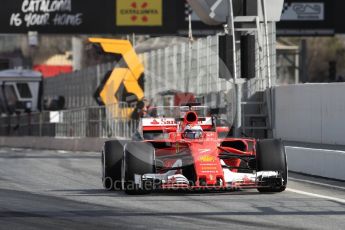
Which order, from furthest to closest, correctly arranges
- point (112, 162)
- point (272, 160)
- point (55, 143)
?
point (55, 143) → point (112, 162) → point (272, 160)

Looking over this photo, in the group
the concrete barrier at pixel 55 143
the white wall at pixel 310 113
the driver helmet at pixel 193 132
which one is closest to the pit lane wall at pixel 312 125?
the white wall at pixel 310 113

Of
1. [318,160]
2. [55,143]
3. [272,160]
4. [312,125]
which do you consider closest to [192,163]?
[272,160]

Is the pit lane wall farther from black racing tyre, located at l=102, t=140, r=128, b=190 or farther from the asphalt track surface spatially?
black racing tyre, located at l=102, t=140, r=128, b=190

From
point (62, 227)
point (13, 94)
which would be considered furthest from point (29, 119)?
point (62, 227)

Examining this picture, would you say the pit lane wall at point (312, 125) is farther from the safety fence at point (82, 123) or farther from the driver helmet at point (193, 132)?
the safety fence at point (82, 123)

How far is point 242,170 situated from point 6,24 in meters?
22.4

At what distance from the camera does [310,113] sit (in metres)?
19.8

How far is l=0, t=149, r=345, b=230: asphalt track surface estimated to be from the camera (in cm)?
999

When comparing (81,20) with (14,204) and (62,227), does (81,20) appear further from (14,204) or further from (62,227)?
(62,227)

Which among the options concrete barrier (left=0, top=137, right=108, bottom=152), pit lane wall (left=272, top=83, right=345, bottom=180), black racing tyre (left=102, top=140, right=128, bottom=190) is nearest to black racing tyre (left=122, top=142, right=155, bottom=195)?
black racing tyre (left=102, top=140, right=128, bottom=190)

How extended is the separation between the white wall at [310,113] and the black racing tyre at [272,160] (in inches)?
205

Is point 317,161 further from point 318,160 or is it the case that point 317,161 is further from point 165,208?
point 165,208

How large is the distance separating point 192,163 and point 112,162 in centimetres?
121

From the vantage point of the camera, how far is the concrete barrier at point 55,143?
29.5m
